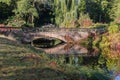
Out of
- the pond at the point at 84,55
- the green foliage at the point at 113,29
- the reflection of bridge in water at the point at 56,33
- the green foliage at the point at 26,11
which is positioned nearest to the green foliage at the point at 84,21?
the pond at the point at 84,55

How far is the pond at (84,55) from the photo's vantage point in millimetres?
36250

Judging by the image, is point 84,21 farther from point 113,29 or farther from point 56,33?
point 56,33

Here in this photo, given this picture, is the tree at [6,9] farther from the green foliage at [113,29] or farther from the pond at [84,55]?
the green foliage at [113,29]

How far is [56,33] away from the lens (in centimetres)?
6216

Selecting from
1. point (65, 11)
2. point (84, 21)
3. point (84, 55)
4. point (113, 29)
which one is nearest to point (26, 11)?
point (65, 11)

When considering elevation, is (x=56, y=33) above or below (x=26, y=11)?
below

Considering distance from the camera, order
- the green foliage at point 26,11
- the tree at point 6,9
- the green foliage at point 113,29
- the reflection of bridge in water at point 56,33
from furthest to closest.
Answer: the tree at point 6,9, the green foliage at point 26,11, the green foliage at point 113,29, the reflection of bridge in water at point 56,33

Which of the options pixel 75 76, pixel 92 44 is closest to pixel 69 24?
pixel 92 44

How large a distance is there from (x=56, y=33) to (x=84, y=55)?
14.1 meters

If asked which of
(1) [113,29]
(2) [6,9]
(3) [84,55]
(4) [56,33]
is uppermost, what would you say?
(2) [6,9]

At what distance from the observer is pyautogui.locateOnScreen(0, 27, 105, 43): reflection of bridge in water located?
59281 millimetres

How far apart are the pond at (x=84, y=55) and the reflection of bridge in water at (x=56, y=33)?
1092 mm

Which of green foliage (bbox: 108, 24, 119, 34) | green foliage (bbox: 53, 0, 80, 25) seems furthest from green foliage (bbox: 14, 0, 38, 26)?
green foliage (bbox: 108, 24, 119, 34)

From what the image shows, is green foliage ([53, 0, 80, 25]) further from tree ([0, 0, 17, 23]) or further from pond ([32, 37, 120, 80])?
tree ([0, 0, 17, 23])
